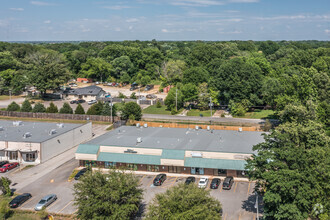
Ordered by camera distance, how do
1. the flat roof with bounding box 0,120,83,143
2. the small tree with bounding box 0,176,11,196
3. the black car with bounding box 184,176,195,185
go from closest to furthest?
the small tree with bounding box 0,176,11,196
the black car with bounding box 184,176,195,185
the flat roof with bounding box 0,120,83,143

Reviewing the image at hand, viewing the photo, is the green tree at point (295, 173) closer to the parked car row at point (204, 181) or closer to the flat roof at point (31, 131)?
the parked car row at point (204, 181)

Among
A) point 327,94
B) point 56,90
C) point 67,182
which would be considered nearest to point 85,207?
point 67,182

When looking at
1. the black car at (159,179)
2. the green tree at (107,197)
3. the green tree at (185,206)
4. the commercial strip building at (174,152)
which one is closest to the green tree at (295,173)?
the green tree at (185,206)

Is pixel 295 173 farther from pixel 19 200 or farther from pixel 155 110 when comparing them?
pixel 155 110

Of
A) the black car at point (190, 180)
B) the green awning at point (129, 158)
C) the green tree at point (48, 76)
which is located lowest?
the black car at point (190, 180)

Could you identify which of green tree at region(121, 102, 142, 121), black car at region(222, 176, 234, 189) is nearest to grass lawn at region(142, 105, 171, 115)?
green tree at region(121, 102, 142, 121)

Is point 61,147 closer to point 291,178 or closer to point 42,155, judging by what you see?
point 42,155

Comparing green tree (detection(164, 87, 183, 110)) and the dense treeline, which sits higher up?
the dense treeline

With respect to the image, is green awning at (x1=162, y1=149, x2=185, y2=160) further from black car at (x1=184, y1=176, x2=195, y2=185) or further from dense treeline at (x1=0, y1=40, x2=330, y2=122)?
dense treeline at (x1=0, y1=40, x2=330, y2=122)

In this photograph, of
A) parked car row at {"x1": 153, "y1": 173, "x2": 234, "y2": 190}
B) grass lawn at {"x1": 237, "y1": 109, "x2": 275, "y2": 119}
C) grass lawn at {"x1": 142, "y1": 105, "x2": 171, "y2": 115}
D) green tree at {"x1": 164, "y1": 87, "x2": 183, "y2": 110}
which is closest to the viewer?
parked car row at {"x1": 153, "y1": 173, "x2": 234, "y2": 190}
